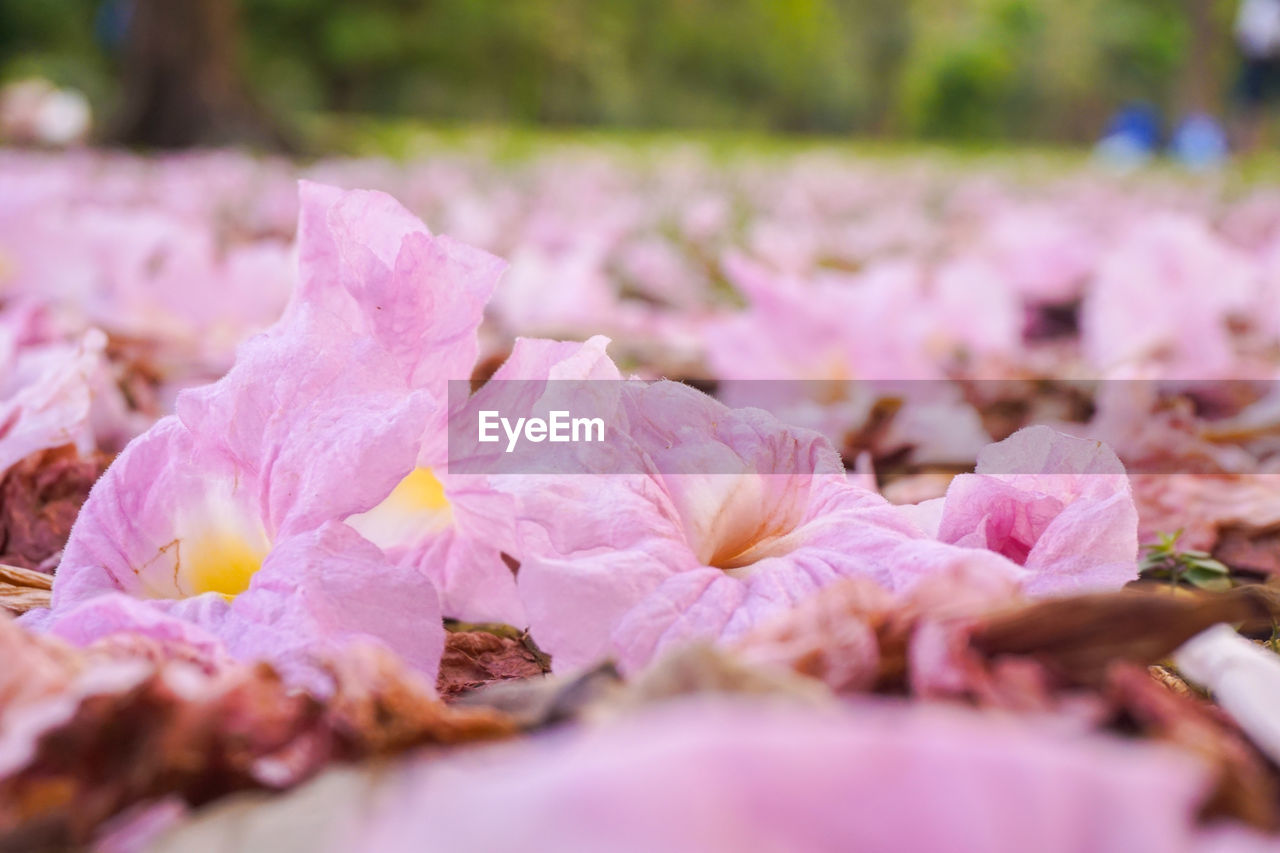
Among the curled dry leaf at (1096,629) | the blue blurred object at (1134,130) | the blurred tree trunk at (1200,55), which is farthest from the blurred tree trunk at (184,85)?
the blue blurred object at (1134,130)

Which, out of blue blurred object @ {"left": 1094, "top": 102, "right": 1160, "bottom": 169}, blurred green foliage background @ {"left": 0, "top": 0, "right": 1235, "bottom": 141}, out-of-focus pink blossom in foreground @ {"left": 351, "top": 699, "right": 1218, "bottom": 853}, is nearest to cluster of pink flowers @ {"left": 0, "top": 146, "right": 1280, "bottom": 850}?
out-of-focus pink blossom in foreground @ {"left": 351, "top": 699, "right": 1218, "bottom": 853}

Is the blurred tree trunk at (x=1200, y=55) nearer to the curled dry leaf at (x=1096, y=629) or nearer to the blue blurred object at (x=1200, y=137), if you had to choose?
the blue blurred object at (x=1200, y=137)

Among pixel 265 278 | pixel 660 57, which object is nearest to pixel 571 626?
pixel 265 278

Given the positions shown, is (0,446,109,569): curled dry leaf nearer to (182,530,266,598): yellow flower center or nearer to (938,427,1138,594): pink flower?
(182,530,266,598): yellow flower center

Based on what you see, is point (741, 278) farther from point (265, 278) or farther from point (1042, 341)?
point (1042, 341)

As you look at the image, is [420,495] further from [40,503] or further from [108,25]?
[108,25]

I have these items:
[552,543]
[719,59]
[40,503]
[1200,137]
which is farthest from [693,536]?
[719,59]

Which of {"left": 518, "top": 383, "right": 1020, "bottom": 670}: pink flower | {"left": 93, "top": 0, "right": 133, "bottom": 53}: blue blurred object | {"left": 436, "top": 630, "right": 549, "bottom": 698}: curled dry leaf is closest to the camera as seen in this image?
{"left": 518, "top": 383, "right": 1020, "bottom": 670}: pink flower
